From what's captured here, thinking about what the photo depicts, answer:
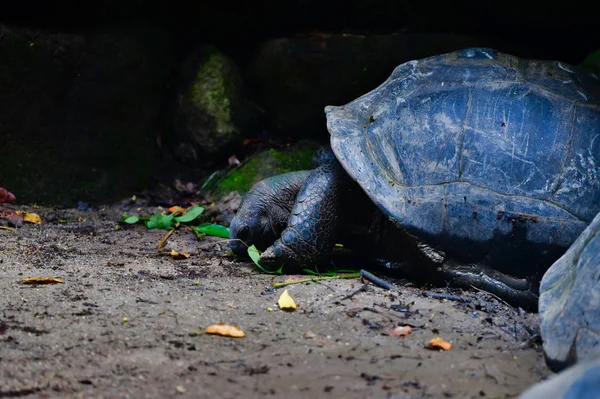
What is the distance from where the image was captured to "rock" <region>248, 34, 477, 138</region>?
6.02 meters

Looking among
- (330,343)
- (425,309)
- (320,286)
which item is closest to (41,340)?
(330,343)

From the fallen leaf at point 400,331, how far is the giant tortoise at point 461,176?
90cm

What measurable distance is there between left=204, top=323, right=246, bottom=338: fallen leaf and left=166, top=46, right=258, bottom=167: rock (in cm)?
381

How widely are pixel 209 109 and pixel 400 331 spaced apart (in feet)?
13.2

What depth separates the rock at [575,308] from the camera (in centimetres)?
227

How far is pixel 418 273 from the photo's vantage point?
3.89 meters

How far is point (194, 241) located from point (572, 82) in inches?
113

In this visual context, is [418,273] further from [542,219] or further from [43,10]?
[43,10]

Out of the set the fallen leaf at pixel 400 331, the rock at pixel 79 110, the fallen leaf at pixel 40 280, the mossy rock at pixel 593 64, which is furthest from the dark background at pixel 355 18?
the fallen leaf at pixel 400 331

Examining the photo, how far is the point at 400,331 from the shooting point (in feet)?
9.52

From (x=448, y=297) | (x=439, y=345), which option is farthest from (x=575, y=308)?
(x=448, y=297)

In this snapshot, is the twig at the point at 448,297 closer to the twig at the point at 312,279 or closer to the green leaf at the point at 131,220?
the twig at the point at 312,279

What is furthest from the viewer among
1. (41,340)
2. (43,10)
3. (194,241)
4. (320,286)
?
(43,10)

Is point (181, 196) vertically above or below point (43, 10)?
below
